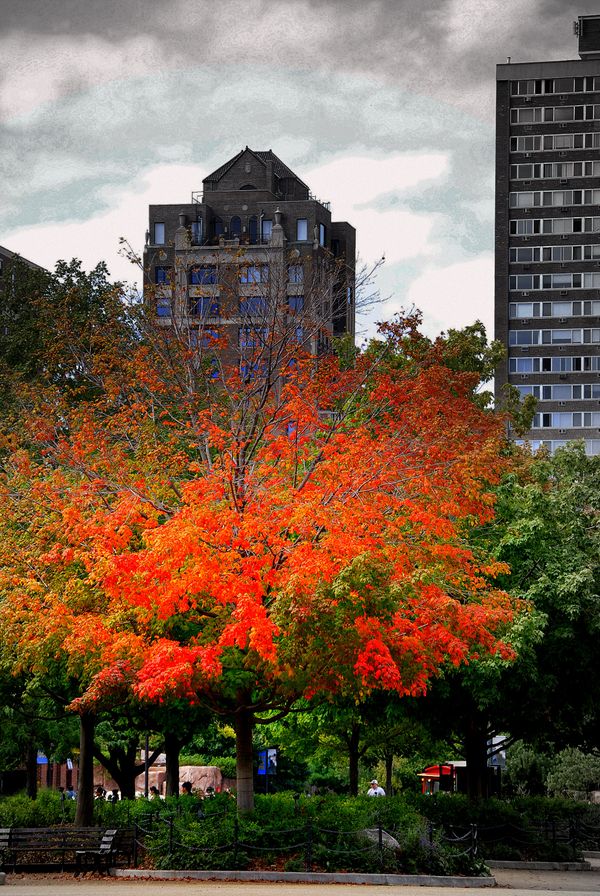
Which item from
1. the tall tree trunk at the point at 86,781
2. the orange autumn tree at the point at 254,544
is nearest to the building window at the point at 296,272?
the orange autumn tree at the point at 254,544

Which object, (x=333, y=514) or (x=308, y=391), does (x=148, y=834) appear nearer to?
(x=333, y=514)

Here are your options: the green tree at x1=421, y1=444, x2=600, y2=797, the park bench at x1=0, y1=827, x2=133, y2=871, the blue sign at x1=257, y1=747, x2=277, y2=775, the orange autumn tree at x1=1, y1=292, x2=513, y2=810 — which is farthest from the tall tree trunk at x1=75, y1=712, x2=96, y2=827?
the blue sign at x1=257, y1=747, x2=277, y2=775

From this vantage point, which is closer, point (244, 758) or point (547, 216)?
point (244, 758)

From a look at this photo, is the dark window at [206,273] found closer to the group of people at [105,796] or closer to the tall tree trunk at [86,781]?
the tall tree trunk at [86,781]

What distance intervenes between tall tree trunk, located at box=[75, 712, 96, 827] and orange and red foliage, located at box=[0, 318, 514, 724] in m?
3.64

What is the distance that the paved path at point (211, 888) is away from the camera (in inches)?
841

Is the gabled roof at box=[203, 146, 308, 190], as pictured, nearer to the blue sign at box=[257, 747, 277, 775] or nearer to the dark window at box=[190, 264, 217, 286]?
the dark window at box=[190, 264, 217, 286]

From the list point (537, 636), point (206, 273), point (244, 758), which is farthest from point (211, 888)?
point (206, 273)

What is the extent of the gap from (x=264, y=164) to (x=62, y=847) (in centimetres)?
7533

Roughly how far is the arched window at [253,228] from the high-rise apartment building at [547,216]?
17100 millimetres

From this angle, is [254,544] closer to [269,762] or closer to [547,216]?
[269,762]

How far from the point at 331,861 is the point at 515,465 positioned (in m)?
17.5

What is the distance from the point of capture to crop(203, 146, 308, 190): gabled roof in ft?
310

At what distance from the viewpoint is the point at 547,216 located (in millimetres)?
90062
